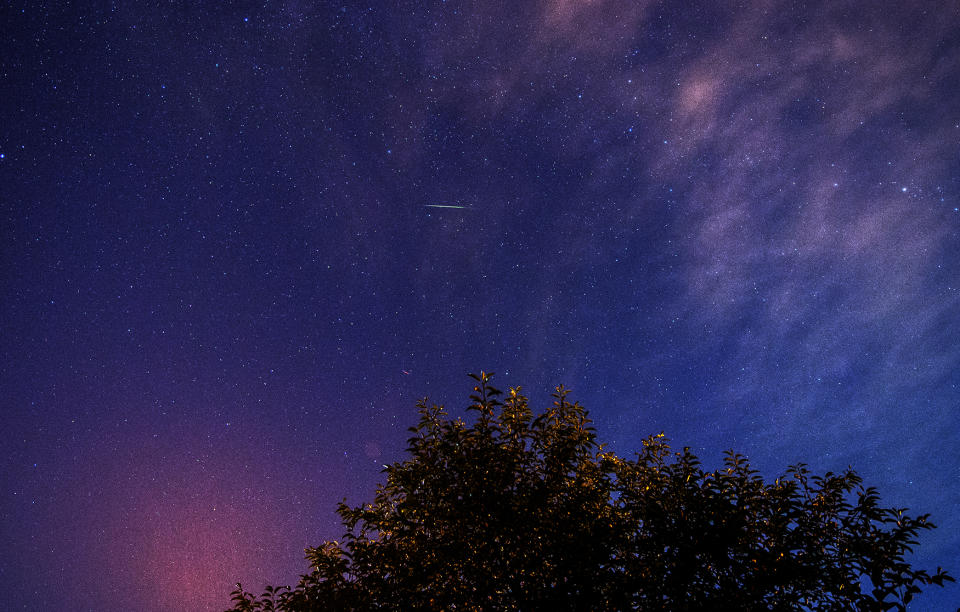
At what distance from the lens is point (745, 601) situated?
362 inches

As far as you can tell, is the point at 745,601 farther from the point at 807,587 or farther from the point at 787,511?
the point at 787,511

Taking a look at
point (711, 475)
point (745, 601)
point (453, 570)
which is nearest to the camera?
point (745, 601)

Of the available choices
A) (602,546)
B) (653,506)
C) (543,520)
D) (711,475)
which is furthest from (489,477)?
(711,475)

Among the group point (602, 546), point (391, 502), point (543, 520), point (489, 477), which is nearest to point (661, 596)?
point (602, 546)

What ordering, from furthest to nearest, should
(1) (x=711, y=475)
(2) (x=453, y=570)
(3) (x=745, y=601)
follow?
(1) (x=711, y=475)
(2) (x=453, y=570)
(3) (x=745, y=601)

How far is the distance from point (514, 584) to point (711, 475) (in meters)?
5.07

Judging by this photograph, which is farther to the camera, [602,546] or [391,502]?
[391,502]

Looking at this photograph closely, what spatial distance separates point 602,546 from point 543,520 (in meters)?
1.38

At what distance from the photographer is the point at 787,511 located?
405 inches

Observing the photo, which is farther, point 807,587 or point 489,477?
point 489,477

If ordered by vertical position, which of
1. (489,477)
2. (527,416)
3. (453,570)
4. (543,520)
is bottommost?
(453,570)

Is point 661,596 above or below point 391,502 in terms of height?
below

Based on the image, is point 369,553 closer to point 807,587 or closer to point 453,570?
point 453,570

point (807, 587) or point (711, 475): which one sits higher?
point (711, 475)
